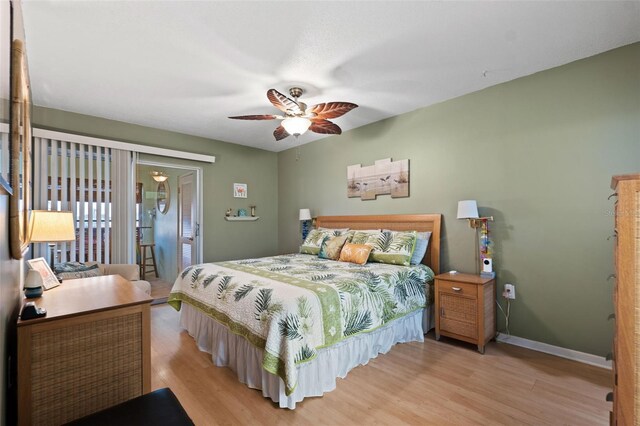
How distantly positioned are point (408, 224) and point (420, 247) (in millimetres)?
416

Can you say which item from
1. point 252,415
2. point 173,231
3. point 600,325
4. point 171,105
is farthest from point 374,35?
point 173,231

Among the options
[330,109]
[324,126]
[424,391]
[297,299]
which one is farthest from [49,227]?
[424,391]

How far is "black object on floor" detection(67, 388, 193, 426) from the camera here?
3.67ft

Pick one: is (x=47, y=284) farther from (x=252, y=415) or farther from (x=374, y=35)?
(x=374, y=35)

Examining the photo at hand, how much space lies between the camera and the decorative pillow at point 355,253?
3258mm

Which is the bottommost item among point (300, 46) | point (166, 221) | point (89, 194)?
point (166, 221)

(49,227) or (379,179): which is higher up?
(379,179)

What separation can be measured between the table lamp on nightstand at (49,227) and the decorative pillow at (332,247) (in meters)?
2.48

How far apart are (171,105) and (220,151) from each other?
1.54 metres

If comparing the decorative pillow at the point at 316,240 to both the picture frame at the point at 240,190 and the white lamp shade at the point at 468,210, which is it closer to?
the white lamp shade at the point at 468,210

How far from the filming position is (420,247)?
3371mm

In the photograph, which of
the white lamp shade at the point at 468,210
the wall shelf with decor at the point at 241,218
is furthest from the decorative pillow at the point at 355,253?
the wall shelf with decor at the point at 241,218

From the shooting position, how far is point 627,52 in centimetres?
234

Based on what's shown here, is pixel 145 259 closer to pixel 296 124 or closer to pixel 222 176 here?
pixel 222 176
